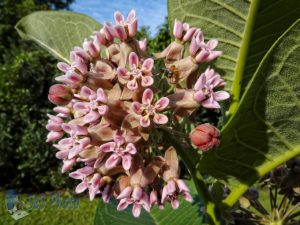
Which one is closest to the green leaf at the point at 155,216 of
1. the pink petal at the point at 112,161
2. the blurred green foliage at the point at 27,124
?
the pink petal at the point at 112,161

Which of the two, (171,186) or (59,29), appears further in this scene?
(59,29)

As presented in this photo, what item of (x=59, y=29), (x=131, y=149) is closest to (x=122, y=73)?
(x=131, y=149)

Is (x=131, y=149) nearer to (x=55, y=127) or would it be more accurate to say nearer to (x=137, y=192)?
(x=137, y=192)

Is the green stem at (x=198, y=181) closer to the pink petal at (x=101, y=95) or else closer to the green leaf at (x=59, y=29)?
the pink petal at (x=101, y=95)

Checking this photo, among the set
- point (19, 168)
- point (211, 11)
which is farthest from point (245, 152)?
point (19, 168)

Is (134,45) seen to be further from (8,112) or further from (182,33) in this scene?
(8,112)

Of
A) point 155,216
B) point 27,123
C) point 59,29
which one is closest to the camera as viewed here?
point 59,29
